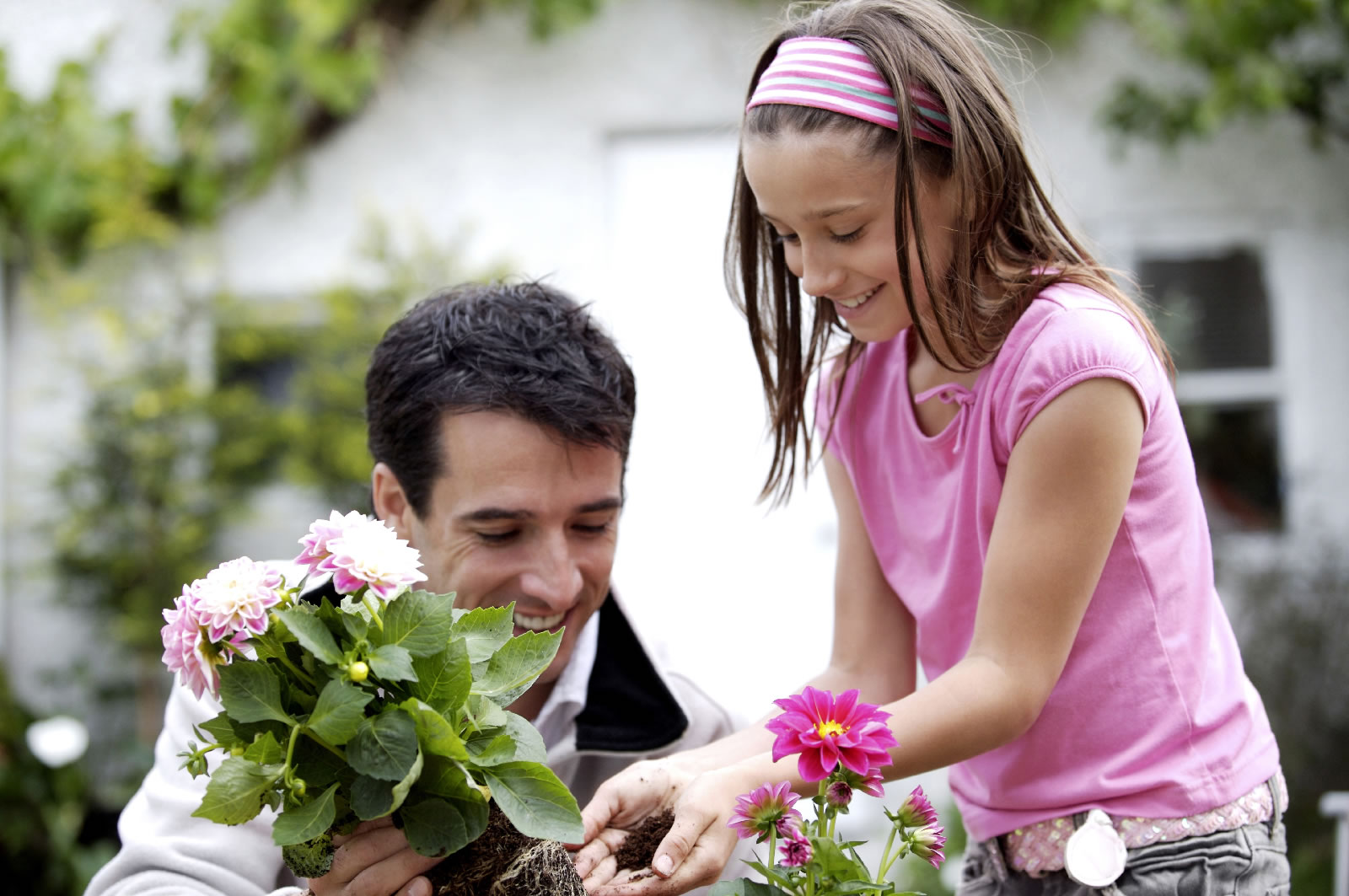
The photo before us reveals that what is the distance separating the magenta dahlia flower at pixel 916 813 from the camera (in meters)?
1.23

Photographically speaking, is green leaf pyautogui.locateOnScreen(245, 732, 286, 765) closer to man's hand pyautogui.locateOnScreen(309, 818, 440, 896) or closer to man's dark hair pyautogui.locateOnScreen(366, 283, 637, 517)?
man's hand pyautogui.locateOnScreen(309, 818, 440, 896)

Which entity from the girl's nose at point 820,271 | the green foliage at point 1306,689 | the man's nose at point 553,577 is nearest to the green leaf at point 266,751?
the man's nose at point 553,577

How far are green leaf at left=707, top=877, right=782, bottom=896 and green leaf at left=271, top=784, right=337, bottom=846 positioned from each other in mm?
379

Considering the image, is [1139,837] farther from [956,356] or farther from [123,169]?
[123,169]

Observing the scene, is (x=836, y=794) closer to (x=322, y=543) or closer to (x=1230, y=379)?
(x=322, y=543)

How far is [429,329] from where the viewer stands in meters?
2.04

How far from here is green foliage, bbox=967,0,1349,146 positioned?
4750mm

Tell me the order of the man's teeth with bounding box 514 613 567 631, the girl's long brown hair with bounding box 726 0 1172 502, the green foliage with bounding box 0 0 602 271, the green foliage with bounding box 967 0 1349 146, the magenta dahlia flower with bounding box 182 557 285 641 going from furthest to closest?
1. the green foliage with bounding box 0 0 602 271
2. the green foliage with bounding box 967 0 1349 146
3. the man's teeth with bounding box 514 613 567 631
4. the girl's long brown hair with bounding box 726 0 1172 502
5. the magenta dahlia flower with bounding box 182 557 285 641

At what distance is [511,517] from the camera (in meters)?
1.89

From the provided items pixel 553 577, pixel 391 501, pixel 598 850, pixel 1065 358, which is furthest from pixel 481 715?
pixel 391 501

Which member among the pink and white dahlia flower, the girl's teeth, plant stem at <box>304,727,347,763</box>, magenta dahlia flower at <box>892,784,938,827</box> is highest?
the girl's teeth

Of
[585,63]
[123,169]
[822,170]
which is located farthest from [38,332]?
[822,170]

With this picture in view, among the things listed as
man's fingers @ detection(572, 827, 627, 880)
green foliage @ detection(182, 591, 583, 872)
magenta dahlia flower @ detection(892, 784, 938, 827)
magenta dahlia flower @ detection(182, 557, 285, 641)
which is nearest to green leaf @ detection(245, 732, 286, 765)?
green foliage @ detection(182, 591, 583, 872)

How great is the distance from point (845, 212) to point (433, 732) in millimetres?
760
